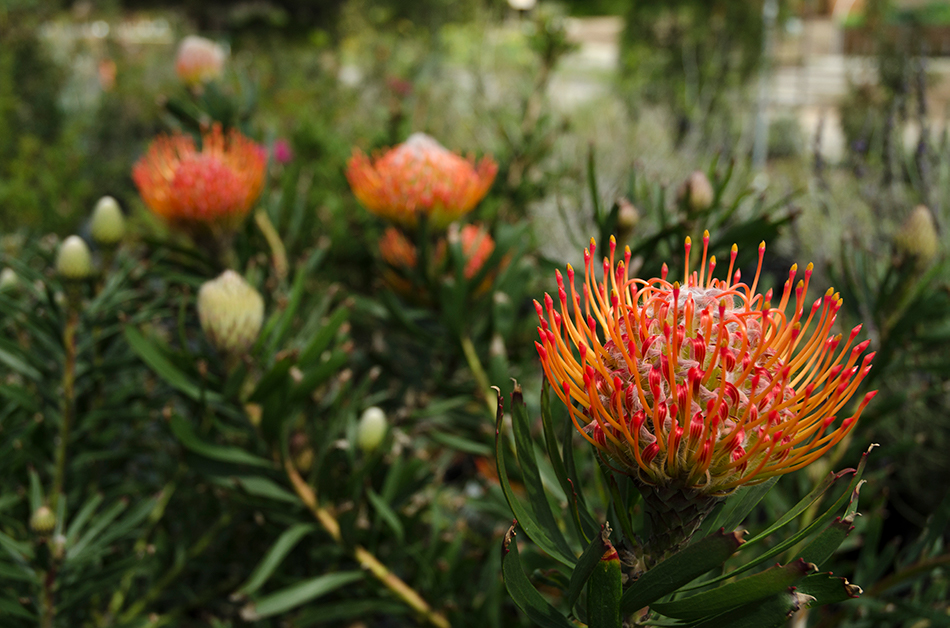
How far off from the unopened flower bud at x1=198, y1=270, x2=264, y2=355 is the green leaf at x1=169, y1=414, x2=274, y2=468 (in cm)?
11

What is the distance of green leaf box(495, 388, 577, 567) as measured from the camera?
43cm

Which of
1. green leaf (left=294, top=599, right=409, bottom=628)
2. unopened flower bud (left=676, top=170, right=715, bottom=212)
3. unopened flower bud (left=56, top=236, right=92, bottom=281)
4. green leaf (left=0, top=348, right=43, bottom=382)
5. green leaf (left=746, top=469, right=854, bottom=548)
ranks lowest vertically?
green leaf (left=294, top=599, right=409, bottom=628)

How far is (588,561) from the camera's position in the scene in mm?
445

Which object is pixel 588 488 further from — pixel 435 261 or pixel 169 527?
pixel 169 527

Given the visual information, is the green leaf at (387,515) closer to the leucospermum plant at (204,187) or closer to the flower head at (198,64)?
the leucospermum plant at (204,187)

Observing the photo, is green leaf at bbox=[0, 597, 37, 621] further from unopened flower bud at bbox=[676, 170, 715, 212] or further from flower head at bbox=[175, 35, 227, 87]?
flower head at bbox=[175, 35, 227, 87]

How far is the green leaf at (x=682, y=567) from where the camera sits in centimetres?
41

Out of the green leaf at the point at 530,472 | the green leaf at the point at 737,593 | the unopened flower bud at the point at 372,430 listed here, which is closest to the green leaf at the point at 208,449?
the unopened flower bud at the point at 372,430

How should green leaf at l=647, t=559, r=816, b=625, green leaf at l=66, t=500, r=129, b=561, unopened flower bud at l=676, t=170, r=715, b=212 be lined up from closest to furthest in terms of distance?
green leaf at l=647, t=559, r=816, b=625 < green leaf at l=66, t=500, r=129, b=561 < unopened flower bud at l=676, t=170, r=715, b=212

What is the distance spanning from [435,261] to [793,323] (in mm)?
831

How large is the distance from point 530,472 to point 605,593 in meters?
0.11

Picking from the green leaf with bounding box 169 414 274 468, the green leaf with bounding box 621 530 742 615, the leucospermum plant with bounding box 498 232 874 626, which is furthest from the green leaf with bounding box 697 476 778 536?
the green leaf with bounding box 169 414 274 468

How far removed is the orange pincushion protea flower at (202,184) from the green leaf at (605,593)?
911 millimetres

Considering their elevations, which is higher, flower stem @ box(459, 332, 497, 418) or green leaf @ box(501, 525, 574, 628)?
green leaf @ box(501, 525, 574, 628)
